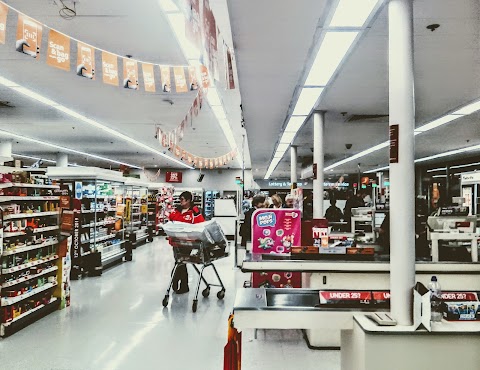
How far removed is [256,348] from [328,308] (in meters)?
2.08

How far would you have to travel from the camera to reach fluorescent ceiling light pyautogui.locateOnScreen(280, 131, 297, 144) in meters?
9.93

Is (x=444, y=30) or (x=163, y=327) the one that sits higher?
(x=444, y=30)

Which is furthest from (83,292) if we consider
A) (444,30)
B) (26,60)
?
(444,30)

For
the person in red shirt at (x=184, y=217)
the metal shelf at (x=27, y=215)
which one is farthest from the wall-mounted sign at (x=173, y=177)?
the metal shelf at (x=27, y=215)

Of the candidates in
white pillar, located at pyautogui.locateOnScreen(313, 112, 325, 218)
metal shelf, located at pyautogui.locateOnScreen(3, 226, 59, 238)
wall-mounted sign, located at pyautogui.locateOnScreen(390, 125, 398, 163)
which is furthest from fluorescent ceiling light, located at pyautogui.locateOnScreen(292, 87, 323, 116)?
metal shelf, located at pyautogui.locateOnScreen(3, 226, 59, 238)

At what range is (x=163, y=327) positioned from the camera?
214 inches

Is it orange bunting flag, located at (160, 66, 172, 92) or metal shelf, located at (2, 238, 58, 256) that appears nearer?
metal shelf, located at (2, 238, 58, 256)

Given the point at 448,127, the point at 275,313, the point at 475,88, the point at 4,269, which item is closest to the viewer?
the point at 275,313

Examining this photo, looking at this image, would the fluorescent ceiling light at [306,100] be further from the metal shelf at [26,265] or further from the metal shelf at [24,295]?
the metal shelf at [24,295]

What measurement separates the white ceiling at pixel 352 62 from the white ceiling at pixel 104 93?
0.87 m

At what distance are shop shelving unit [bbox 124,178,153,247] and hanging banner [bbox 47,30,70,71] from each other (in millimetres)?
7879

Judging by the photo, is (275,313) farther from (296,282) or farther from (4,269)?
(4,269)

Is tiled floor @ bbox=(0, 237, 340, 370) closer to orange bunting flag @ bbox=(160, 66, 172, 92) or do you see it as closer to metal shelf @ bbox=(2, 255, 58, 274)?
metal shelf @ bbox=(2, 255, 58, 274)

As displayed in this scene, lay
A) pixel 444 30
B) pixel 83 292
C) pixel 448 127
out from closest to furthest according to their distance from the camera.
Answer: pixel 444 30 < pixel 83 292 < pixel 448 127
